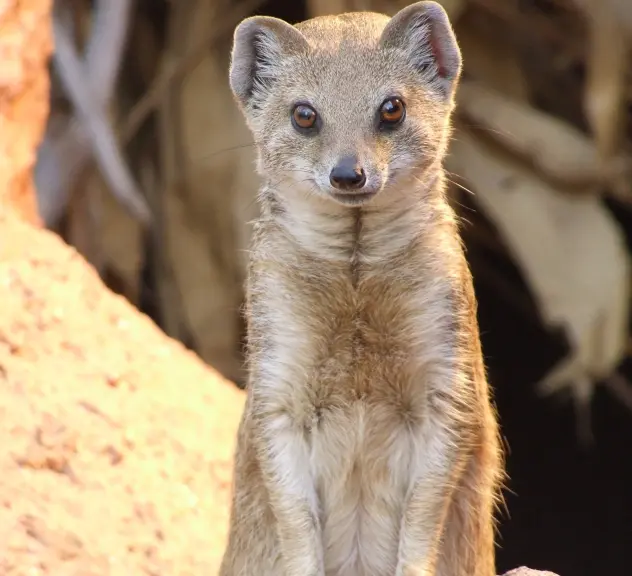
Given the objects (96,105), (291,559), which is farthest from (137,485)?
(96,105)

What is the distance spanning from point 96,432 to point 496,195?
1.52 metres

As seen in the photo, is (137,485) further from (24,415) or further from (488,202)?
(488,202)

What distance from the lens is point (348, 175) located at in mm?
1888

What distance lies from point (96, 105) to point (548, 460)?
2.12m

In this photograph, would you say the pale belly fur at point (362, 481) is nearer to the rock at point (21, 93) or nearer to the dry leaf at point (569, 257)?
the rock at point (21, 93)

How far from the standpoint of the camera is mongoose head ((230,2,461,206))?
199cm

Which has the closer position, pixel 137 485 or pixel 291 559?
pixel 291 559

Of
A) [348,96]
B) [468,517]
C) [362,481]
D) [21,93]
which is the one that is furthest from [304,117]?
[21,93]

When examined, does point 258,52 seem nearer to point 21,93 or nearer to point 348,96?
point 348,96

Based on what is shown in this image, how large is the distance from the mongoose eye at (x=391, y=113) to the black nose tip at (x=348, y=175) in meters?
0.14

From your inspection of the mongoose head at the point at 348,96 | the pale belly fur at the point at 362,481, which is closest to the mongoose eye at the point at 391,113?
the mongoose head at the point at 348,96

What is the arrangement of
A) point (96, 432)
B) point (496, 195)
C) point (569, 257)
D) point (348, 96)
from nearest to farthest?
point (348, 96)
point (96, 432)
point (569, 257)
point (496, 195)

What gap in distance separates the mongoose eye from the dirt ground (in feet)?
3.11

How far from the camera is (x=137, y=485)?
253 cm
